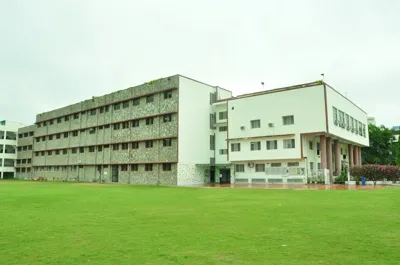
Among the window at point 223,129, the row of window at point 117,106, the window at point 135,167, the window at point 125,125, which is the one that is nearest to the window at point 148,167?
the window at point 135,167

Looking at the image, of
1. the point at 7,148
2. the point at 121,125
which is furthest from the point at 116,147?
the point at 7,148

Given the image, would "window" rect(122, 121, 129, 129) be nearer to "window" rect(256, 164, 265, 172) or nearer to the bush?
"window" rect(256, 164, 265, 172)

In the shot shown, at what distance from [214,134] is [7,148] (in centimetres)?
5500

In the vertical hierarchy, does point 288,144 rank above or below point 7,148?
below

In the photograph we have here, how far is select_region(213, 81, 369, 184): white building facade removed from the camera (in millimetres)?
35500

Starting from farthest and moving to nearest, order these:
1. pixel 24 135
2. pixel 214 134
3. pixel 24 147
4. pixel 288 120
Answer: pixel 24 135 → pixel 24 147 → pixel 214 134 → pixel 288 120

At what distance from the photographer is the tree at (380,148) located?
187 feet

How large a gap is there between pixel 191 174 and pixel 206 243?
3479 centimetres

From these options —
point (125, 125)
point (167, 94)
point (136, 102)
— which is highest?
point (167, 94)

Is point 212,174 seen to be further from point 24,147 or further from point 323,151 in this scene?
point 24,147

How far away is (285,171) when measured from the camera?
37.0m

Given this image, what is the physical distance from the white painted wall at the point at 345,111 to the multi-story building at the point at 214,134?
0.36 ft

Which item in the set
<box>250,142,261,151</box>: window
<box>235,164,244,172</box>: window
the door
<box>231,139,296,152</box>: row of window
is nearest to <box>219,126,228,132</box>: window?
<box>231,139,296,152</box>: row of window

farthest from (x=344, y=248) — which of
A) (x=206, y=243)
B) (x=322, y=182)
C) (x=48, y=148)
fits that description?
(x=48, y=148)
